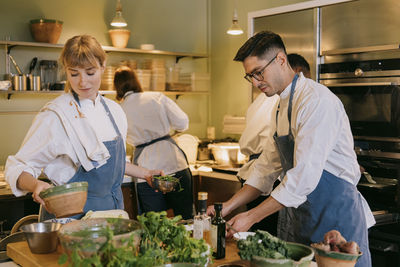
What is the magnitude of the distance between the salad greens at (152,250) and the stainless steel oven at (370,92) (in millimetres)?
2201

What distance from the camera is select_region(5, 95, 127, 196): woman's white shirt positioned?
7.66 ft

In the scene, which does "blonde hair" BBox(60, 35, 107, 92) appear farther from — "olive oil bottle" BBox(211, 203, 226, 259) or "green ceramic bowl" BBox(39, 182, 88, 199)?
"olive oil bottle" BBox(211, 203, 226, 259)

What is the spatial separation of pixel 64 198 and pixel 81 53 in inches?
30.5

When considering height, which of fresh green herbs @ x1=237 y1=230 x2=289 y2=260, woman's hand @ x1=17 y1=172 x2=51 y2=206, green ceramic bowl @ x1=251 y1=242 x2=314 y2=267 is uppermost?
woman's hand @ x1=17 y1=172 x2=51 y2=206

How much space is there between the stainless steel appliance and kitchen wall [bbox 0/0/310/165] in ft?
5.59

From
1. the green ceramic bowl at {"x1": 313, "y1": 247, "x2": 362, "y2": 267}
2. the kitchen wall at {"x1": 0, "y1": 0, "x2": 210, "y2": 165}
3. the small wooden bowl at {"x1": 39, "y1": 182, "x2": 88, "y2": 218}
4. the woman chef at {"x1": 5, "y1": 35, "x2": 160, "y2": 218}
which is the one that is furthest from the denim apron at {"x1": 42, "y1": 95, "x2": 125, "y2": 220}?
the kitchen wall at {"x1": 0, "y1": 0, "x2": 210, "y2": 165}

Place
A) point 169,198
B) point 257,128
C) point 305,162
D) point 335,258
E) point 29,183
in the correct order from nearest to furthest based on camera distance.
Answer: point 335,258
point 305,162
point 29,183
point 257,128
point 169,198

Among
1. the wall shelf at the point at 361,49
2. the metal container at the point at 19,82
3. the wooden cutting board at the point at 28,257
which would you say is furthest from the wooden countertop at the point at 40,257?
the metal container at the point at 19,82

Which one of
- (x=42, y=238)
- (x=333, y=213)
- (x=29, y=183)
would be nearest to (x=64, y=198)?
(x=42, y=238)

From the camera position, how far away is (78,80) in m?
2.45

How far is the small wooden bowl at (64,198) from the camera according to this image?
1957mm

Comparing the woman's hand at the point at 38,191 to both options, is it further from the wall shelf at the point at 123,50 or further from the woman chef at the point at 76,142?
the wall shelf at the point at 123,50

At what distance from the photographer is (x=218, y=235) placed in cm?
193

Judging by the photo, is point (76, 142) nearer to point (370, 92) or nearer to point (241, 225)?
point (241, 225)
